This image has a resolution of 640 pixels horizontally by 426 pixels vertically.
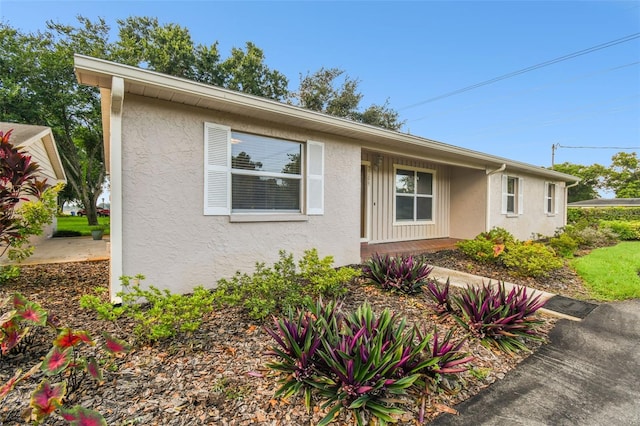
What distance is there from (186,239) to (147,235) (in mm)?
491

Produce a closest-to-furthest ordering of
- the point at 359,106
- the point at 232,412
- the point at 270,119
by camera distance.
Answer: the point at 232,412, the point at 270,119, the point at 359,106

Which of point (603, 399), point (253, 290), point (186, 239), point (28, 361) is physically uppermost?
point (186, 239)

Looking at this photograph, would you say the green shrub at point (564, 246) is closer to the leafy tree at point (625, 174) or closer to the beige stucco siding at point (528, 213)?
the beige stucco siding at point (528, 213)

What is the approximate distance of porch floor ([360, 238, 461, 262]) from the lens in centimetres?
692

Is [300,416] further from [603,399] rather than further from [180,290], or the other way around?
[180,290]

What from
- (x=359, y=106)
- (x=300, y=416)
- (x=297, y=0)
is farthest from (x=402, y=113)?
(x=300, y=416)

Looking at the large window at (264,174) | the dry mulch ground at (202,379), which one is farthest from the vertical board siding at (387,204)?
the dry mulch ground at (202,379)

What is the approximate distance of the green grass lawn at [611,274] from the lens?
511 cm

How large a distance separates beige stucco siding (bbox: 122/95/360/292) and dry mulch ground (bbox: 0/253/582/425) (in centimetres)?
91

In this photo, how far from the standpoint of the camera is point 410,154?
7.21m

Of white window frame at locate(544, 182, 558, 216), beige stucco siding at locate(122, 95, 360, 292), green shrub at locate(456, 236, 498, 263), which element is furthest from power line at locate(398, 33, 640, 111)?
beige stucco siding at locate(122, 95, 360, 292)

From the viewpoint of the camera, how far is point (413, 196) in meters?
8.91

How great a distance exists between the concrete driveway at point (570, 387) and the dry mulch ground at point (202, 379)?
0.43 ft

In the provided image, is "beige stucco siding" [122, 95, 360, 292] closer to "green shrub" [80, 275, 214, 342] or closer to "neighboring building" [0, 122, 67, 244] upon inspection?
"green shrub" [80, 275, 214, 342]
